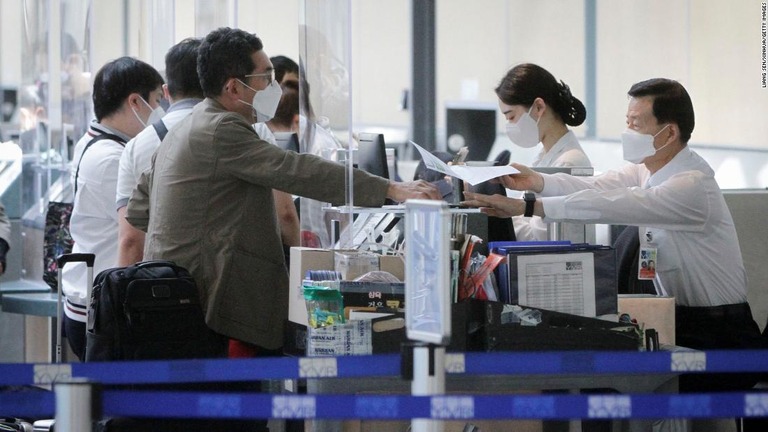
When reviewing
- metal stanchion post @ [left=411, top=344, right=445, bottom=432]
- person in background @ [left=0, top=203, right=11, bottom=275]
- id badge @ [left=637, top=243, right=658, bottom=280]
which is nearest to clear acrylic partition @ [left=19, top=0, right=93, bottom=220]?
person in background @ [left=0, top=203, right=11, bottom=275]

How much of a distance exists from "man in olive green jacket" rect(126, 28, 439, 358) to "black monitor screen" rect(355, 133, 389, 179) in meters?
0.72

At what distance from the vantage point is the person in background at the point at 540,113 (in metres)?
4.50

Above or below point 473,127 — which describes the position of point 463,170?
below

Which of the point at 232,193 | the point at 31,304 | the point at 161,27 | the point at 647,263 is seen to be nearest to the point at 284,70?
the point at 161,27

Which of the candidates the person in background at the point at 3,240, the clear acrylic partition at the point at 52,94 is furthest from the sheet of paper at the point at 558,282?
the clear acrylic partition at the point at 52,94

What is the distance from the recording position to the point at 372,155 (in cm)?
428

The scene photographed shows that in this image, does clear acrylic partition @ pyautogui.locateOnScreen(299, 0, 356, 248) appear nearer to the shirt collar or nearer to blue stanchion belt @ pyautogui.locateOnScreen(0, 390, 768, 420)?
the shirt collar

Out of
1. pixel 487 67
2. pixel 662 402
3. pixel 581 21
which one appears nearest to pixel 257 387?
pixel 662 402

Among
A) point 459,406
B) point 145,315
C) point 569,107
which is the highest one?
point 569,107

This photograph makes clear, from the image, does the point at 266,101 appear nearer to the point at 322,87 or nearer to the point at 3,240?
the point at 322,87

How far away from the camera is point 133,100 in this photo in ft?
14.2

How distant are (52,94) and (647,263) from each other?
144 inches

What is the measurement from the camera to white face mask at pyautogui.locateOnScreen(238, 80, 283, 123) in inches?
143

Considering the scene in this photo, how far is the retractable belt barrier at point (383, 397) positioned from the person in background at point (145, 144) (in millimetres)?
1096
